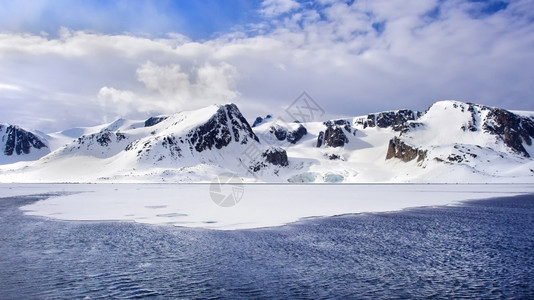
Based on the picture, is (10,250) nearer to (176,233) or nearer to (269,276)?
(176,233)

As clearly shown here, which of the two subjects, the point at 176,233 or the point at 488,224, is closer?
the point at 176,233

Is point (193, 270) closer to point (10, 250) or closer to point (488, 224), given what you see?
point (10, 250)

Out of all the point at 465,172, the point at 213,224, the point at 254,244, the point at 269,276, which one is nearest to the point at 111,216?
the point at 213,224

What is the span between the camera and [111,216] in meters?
49.2

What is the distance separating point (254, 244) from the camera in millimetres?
30281

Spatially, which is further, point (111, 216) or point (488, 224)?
point (111, 216)

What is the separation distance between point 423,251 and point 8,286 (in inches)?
1067

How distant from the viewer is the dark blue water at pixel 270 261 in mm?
18953

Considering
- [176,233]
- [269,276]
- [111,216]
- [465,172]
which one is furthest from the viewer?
[465,172]

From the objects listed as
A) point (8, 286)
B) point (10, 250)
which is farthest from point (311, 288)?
point (10, 250)

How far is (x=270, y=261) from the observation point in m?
24.8

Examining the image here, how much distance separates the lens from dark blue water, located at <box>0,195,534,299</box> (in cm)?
1895

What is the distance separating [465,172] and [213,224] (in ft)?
626

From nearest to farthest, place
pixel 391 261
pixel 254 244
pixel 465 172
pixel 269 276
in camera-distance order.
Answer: pixel 269 276 < pixel 391 261 < pixel 254 244 < pixel 465 172
